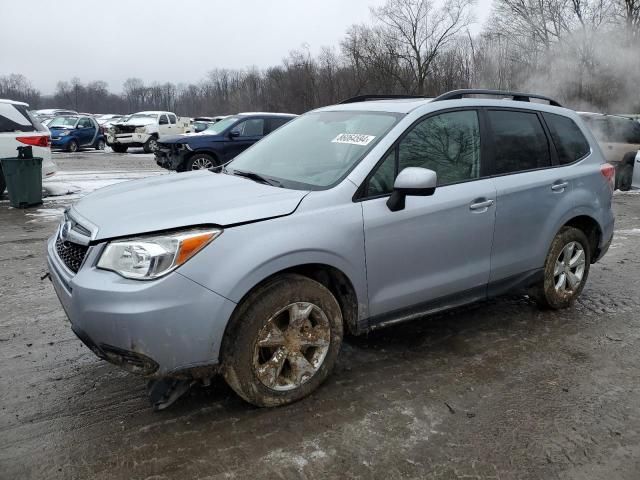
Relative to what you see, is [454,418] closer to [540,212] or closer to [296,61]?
[540,212]

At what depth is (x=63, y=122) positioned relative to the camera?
927 inches

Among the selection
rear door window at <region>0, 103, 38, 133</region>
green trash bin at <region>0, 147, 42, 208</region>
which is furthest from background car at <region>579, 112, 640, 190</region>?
rear door window at <region>0, 103, 38, 133</region>

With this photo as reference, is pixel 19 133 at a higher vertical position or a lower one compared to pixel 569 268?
higher

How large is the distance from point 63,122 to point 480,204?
23.8m

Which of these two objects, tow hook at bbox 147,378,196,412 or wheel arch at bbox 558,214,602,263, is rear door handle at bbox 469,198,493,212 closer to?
wheel arch at bbox 558,214,602,263

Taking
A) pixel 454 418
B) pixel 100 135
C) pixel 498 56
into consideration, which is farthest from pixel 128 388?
pixel 498 56

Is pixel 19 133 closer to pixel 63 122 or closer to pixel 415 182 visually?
pixel 415 182

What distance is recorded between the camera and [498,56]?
2823 cm

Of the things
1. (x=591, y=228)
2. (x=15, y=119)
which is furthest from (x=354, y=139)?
(x=15, y=119)

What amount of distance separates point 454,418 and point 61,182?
1192cm

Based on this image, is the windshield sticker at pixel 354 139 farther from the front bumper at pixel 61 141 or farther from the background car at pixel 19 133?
the front bumper at pixel 61 141

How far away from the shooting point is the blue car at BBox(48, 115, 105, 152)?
22.7 meters

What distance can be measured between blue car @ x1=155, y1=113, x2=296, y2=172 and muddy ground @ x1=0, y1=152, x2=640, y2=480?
828cm

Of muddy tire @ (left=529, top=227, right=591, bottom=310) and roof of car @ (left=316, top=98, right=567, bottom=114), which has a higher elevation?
roof of car @ (left=316, top=98, right=567, bottom=114)
